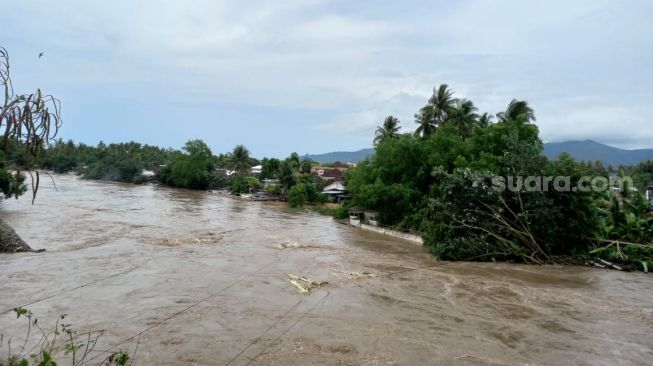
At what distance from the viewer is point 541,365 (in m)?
8.41

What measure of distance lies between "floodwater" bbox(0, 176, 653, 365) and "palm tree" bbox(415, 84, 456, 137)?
17.6 meters

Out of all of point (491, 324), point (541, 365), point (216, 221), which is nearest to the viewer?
point (541, 365)

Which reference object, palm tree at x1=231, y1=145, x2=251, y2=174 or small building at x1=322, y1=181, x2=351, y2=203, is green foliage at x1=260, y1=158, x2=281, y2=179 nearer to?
palm tree at x1=231, y1=145, x2=251, y2=174

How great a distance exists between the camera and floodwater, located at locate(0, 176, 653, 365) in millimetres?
8859

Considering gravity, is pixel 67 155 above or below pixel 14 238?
above

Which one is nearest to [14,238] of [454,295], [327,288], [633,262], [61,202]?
[327,288]

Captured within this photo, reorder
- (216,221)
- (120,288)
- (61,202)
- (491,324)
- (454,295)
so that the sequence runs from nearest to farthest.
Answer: (491,324)
(120,288)
(454,295)
(216,221)
(61,202)

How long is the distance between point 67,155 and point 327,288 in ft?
313

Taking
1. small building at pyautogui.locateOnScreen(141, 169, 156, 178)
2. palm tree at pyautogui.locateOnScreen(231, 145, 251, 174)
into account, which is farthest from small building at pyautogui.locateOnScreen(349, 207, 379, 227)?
small building at pyautogui.locateOnScreen(141, 169, 156, 178)

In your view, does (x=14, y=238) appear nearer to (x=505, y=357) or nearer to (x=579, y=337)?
(x=505, y=357)

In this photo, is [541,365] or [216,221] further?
[216,221]

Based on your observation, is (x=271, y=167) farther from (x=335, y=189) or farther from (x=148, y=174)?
(x=148, y=174)

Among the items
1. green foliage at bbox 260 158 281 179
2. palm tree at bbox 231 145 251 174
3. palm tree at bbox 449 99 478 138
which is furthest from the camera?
palm tree at bbox 231 145 251 174

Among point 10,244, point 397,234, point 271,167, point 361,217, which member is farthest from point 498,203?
point 271,167
